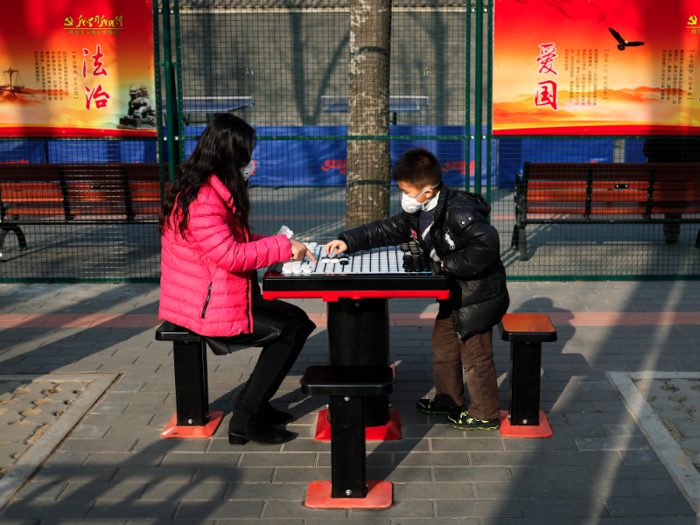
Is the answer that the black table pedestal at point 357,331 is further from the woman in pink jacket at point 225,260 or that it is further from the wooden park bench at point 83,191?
the wooden park bench at point 83,191

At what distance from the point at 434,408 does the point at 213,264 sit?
162cm

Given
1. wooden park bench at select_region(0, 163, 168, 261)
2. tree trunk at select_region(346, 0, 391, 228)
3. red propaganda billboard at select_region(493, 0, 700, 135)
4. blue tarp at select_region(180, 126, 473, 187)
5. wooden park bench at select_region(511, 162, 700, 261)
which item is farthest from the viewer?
blue tarp at select_region(180, 126, 473, 187)

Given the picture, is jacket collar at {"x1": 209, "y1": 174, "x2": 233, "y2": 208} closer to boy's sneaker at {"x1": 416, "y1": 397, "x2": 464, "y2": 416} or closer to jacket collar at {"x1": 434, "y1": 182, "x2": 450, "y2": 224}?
jacket collar at {"x1": 434, "y1": 182, "x2": 450, "y2": 224}

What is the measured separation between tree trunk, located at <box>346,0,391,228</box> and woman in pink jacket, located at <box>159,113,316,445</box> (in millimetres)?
4103

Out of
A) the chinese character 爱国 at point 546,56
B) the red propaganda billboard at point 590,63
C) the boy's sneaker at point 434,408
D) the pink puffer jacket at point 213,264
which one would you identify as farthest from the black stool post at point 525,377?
the chinese character 爱国 at point 546,56

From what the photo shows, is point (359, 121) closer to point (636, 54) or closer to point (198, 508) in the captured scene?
point (636, 54)

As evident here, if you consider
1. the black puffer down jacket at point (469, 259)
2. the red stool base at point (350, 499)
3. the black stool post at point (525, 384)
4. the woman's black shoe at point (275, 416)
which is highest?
the black puffer down jacket at point (469, 259)

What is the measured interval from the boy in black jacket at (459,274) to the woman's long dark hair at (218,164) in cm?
72

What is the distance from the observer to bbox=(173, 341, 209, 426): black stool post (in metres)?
4.19

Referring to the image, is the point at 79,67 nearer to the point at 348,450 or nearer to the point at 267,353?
the point at 267,353

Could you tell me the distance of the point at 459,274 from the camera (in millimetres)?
3889

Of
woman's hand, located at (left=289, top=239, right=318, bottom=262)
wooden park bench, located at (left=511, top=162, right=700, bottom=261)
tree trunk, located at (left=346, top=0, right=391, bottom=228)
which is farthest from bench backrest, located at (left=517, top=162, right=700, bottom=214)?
woman's hand, located at (left=289, top=239, right=318, bottom=262)

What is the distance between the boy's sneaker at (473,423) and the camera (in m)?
4.24

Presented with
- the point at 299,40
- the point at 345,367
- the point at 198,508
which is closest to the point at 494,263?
the point at 345,367
